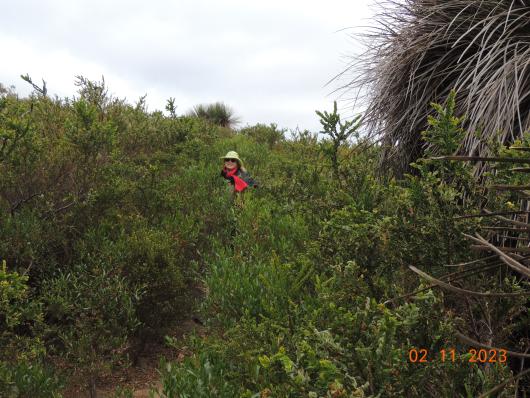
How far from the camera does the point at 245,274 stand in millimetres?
3803

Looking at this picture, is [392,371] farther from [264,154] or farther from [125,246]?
[264,154]

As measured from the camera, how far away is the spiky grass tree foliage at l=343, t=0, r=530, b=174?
2.60m

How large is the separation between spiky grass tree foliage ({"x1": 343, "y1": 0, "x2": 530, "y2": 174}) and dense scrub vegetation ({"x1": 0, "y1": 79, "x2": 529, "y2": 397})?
0.24 metres

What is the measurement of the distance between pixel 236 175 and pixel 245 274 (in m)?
4.34

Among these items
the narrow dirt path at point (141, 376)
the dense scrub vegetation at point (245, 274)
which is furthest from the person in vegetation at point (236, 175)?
the narrow dirt path at point (141, 376)

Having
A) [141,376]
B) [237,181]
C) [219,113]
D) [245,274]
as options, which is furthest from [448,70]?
[219,113]

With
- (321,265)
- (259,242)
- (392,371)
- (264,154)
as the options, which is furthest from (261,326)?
(264,154)

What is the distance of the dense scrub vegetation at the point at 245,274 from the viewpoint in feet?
5.80

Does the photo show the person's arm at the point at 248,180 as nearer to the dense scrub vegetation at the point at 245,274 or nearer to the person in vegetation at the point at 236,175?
the person in vegetation at the point at 236,175

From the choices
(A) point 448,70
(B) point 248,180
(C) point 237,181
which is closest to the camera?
(A) point 448,70

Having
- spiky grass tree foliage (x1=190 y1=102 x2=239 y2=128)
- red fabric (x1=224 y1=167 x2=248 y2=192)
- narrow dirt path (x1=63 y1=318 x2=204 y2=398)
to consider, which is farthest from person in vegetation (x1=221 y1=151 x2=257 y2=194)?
spiky grass tree foliage (x1=190 y1=102 x2=239 y2=128)

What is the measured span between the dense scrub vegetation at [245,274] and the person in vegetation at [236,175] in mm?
363

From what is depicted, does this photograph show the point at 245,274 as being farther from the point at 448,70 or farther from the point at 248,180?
the point at 248,180
